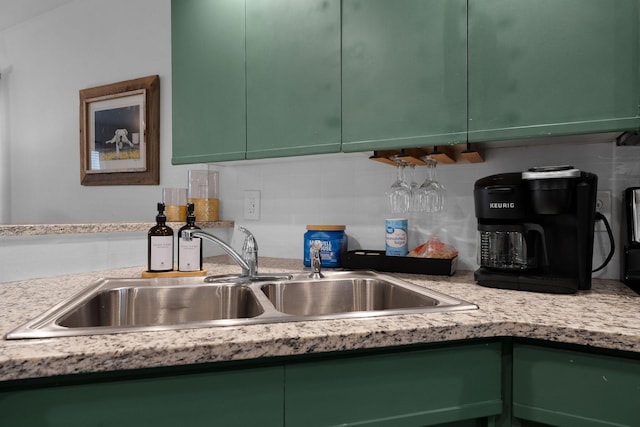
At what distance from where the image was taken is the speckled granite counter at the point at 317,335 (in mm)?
682

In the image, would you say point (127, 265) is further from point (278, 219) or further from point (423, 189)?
point (423, 189)

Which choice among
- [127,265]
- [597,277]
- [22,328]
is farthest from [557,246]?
[127,265]

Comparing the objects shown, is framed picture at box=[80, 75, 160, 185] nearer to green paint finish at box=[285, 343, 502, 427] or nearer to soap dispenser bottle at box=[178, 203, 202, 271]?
soap dispenser bottle at box=[178, 203, 202, 271]

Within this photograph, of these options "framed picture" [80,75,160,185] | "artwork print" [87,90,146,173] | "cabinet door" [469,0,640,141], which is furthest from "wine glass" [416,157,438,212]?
"artwork print" [87,90,146,173]

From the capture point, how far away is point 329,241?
158cm

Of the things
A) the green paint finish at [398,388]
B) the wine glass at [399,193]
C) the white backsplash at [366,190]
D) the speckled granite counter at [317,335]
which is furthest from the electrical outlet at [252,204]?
the green paint finish at [398,388]

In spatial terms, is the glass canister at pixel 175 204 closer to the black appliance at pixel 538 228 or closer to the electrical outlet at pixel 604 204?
the black appliance at pixel 538 228

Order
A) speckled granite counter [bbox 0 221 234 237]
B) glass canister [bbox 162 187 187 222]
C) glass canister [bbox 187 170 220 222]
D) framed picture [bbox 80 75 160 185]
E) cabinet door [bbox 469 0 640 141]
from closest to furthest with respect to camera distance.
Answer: cabinet door [bbox 469 0 640 141] → speckled granite counter [bbox 0 221 234 237] → glass canister [bbox 162 187 187 222] → glass canister [bbox 187 170 220 222] → framed picture [bbox 80 75 160 185]

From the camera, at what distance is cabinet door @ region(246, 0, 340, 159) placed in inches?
54.5

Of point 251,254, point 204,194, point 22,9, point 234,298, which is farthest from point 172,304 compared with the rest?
point 22,9

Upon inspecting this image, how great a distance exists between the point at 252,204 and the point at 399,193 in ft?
2.54

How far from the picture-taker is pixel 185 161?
5.47 feet

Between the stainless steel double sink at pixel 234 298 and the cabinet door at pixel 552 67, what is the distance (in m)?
0.55

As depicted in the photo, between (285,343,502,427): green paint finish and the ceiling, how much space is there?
3.21 m
